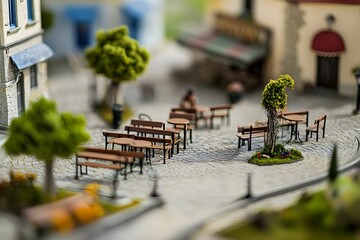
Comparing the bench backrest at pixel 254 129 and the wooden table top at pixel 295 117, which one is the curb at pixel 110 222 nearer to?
the bench backrest at pixel 254 129

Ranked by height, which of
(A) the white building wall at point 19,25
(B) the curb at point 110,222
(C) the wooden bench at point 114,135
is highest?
(A) the white building wall at point 19,25

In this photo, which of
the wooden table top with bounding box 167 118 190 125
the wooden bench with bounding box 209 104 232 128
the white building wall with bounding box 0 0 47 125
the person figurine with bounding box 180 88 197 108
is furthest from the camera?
the person figurine with bounding box 180 88 197 108

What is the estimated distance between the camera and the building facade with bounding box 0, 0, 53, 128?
3250cm

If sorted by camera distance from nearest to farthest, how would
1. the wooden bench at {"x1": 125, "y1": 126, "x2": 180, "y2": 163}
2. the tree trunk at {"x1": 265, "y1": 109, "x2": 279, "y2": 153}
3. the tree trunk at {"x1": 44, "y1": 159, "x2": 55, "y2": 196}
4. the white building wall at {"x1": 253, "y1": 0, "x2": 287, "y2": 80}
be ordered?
the tree trunk at {"x1": 44, "y1": 159, "x2": 55, "y2": 196} → the tree trunk at {"x1": 265, "y1": 109, "x2": 279, "y2": 153} → the wooden bench at {"x1": 125, "y1": 126, "x2": 180, "y2": 163} → the white building wall at {"x1": 253, "y1": 0, "x2": 287, "y2": 80}

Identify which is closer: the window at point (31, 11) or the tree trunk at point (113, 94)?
the window at point (31, 11)

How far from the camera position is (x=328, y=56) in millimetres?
39312

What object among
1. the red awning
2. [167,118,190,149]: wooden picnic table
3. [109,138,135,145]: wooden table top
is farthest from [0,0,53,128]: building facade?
the red awning

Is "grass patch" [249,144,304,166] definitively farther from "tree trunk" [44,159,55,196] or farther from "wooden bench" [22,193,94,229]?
"tree trunk" [44,159,55,196]

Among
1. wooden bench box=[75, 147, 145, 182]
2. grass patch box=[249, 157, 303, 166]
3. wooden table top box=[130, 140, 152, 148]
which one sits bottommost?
grass patch box=[249, 157, 303, 166]

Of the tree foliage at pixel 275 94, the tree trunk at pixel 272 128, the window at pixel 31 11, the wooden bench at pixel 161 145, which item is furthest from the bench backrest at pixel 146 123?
the window at pixel 31 11

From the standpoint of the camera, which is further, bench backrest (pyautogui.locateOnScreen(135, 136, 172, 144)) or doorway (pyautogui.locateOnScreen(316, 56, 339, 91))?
doorway (pyautogui.locateOnScreen(316, 56, 339, 91))

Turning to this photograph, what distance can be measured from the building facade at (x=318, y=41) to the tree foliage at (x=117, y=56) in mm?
8683

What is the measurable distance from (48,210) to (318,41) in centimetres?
2069

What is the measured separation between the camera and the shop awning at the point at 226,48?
140 feet
